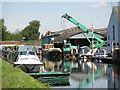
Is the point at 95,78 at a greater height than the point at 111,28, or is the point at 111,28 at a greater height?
the point at 111,28

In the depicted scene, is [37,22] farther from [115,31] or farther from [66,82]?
[66,82]

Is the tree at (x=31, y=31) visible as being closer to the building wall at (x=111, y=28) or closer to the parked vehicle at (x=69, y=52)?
the parked vehicle at (x=69, y=52)

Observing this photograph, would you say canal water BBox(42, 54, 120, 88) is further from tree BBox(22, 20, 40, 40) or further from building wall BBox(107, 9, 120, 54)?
tree BBox(22, 20, 40, 40)

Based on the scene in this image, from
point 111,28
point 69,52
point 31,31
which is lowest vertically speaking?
point 69,52

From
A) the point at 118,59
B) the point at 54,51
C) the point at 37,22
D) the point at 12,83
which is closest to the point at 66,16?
the point at 54,51

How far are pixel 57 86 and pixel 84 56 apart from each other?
24948 mm

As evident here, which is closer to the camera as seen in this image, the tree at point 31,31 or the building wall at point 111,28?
the building wall at point 111,28

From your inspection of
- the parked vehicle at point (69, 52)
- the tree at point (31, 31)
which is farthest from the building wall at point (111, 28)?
the tree at point (31, 31)

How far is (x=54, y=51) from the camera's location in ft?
Answer: 165

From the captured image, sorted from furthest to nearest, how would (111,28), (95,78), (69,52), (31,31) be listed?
(31,31) → (69,52) → (111,28) → (95,78)

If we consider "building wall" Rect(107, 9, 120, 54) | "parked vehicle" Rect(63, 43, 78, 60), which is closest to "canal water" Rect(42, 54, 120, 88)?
"building wall" Rect(107, 9, 120, 54)

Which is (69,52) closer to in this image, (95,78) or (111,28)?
(111,28)

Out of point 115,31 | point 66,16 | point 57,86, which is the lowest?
point 57,86

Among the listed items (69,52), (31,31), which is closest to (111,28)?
(69,52)
